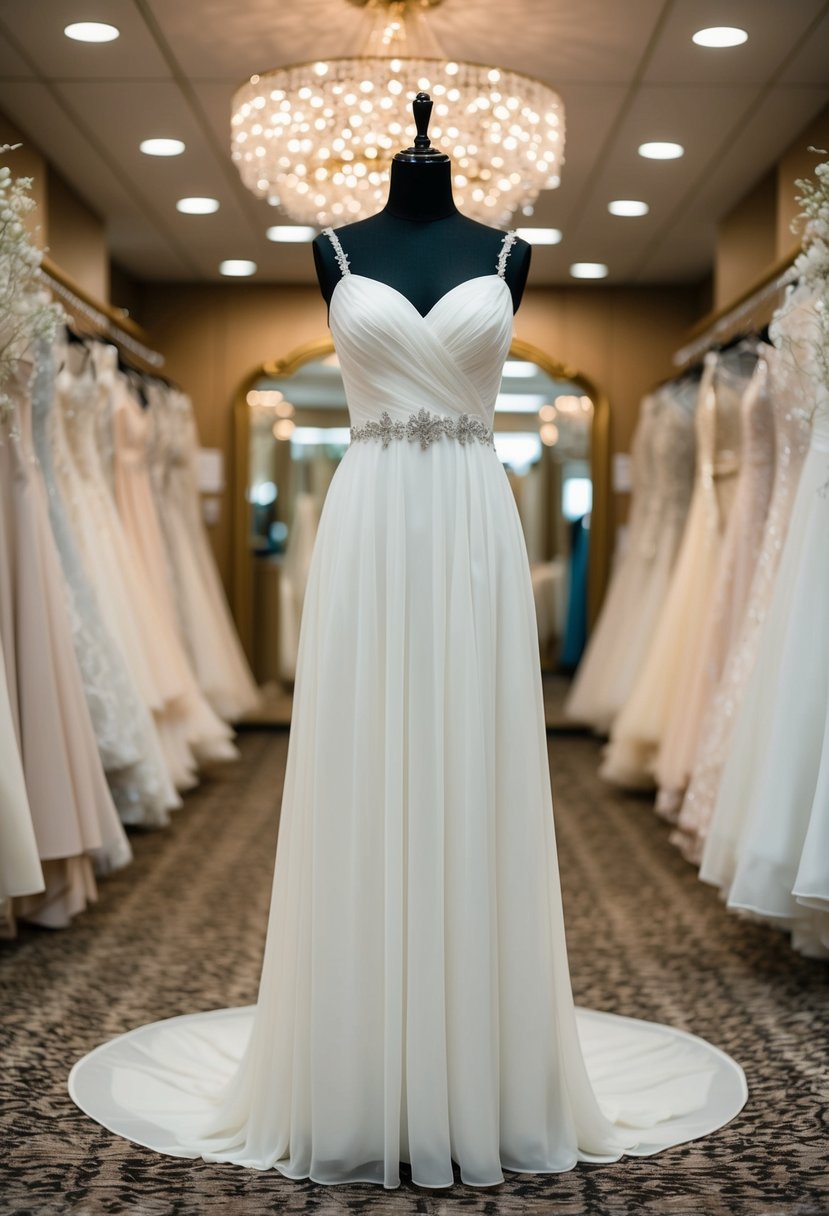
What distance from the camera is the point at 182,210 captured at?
6410mm

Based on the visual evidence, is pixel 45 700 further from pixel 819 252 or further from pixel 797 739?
pixel 819 252

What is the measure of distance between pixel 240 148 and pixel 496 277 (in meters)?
2.16

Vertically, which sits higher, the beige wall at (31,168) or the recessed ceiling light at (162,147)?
the recessed ceiling light at (162,147)

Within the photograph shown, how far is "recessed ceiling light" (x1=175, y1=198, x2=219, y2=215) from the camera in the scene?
6211 mm

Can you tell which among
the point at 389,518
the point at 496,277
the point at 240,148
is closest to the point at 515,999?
the point at 389,518

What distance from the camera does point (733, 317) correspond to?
5.63 meters

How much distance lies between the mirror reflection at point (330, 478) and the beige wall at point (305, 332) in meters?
0.19

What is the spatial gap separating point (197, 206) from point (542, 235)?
181 cm

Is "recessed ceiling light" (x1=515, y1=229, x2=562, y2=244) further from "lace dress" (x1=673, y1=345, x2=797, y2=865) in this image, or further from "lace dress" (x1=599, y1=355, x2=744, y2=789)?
"lace dress" (x1=673, y1=345, x2=797, y2=865)

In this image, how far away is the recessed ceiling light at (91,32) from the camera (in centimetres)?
421

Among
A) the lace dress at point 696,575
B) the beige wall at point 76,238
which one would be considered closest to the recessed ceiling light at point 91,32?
the beige wall at point 76,238

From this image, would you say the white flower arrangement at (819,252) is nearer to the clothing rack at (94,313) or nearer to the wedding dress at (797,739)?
the wedding dress at (797,739)

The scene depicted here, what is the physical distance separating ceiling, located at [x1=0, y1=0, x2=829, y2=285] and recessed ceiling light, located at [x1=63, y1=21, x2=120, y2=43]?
0.11ft

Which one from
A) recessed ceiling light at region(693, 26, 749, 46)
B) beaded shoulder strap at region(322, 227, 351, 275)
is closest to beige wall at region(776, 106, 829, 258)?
recessed ceiling light at region(693, 26, 749, 46)
